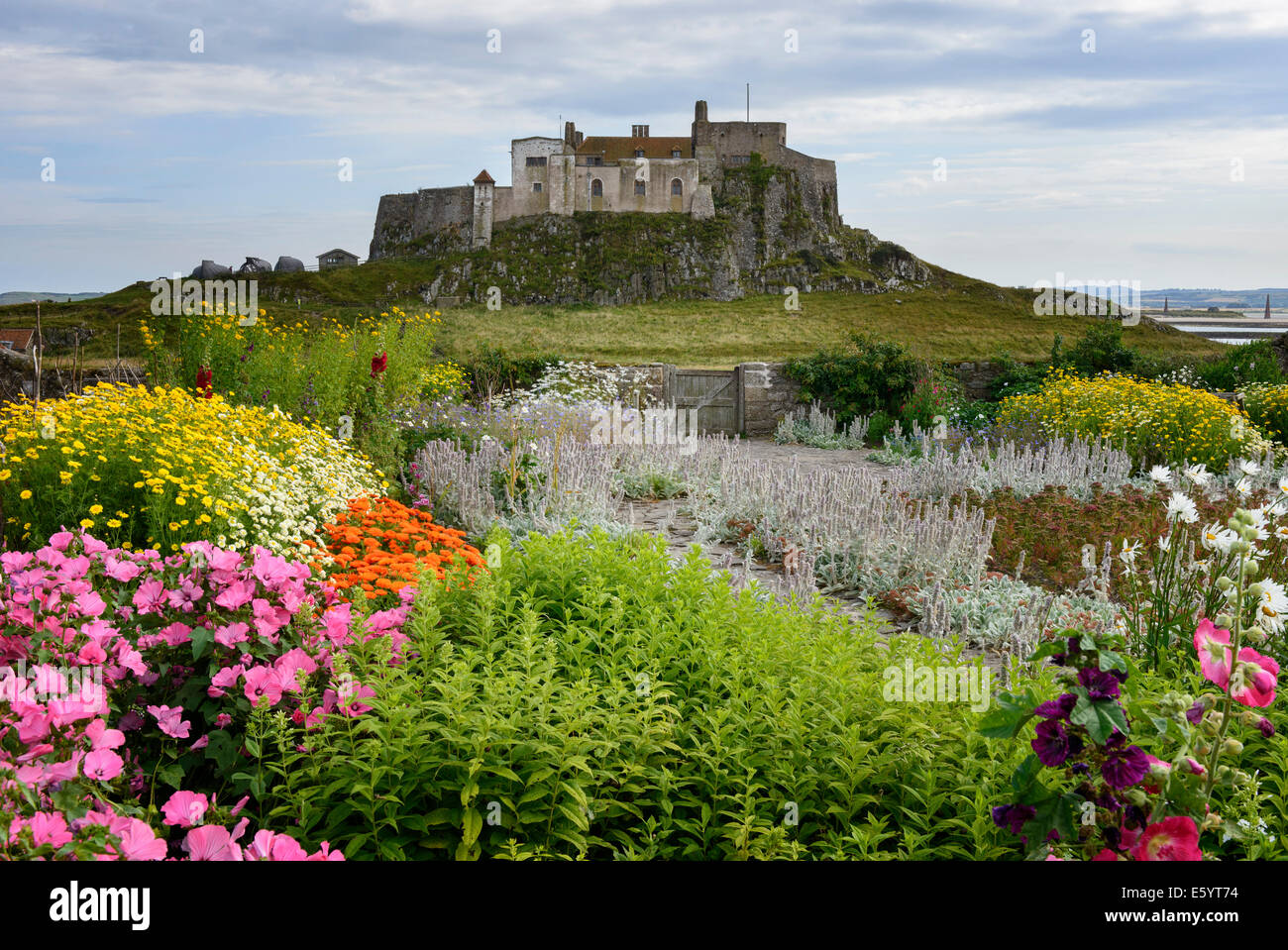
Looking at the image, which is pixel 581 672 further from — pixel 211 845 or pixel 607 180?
pixel 607 180

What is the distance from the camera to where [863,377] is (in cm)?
1370

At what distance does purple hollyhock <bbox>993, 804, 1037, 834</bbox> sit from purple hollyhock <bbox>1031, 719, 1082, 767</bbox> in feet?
0.41

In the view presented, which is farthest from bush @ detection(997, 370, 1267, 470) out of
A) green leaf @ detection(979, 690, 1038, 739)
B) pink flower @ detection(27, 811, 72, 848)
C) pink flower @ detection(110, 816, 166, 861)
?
pink flower @ detection(27, 811, 72, 848)

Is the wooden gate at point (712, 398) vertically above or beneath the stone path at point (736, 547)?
above

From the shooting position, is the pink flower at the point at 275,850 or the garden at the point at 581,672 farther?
the garden at the point at 581,672

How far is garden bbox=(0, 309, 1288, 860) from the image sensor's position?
201 cm

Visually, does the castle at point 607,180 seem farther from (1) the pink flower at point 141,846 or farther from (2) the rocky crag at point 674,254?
(1) the pink flower at point 141,846

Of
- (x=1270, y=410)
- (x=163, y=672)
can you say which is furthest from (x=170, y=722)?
(x=1270, y=410)

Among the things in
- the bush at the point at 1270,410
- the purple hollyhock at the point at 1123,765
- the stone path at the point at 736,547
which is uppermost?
the bush at the point at 1270,410

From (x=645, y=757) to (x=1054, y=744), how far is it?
1.21m

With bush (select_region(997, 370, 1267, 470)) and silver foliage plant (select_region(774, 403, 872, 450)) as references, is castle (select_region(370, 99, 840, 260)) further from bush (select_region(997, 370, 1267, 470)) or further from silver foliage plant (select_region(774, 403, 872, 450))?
bush (select_region(997, 370, 1267, 470))

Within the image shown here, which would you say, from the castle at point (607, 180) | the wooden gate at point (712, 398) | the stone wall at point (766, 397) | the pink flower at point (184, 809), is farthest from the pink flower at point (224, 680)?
the castle at point (607, 180)

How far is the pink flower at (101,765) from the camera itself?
207 cm
